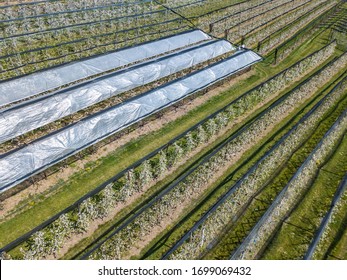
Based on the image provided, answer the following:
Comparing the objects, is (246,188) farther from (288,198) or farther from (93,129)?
(93,129)

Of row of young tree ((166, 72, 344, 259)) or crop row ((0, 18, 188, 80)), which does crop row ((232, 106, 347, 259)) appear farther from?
crop row ((0, 18, 188, 80))

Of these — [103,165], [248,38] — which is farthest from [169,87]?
[248,38]

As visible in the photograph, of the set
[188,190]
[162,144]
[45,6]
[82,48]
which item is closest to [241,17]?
[82,48]

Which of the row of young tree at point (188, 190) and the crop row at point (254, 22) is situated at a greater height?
the crop row at point (254, 22)

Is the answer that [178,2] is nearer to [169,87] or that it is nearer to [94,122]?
[169,87]

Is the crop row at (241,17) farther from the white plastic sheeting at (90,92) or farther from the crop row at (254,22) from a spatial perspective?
the white plastic sheeting at (90,92)

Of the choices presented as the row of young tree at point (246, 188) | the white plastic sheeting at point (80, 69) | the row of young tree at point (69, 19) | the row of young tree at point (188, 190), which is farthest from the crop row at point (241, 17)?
the row of young tree at point (246, 188)
